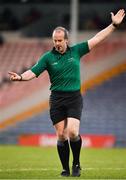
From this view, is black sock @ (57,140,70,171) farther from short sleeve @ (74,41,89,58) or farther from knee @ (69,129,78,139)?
short sleeve @ (74,41,89,58)

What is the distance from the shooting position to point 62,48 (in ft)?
44.7

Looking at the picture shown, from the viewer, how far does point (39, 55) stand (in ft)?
105

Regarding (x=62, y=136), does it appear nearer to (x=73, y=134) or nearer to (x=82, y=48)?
(x=73, y=134)

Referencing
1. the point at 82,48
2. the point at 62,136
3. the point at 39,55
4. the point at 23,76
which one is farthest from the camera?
the point at 39,55

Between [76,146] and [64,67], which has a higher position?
[64,67]

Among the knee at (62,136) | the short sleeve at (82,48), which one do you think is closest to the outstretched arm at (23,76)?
the short sleeve at (82,48)

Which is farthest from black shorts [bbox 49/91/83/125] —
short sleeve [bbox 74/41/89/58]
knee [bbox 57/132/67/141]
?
short sleeve [bbox 74/41/89/58]

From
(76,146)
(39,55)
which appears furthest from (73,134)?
(39,55)

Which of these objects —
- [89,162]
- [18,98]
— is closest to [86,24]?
[18,98]

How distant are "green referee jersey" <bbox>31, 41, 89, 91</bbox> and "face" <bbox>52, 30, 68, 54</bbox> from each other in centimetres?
15

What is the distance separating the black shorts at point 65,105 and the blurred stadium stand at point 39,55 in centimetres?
1589

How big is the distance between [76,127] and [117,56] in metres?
18.0

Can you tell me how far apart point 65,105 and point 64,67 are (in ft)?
2.07

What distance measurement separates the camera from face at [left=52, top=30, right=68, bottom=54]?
13.5 metres
